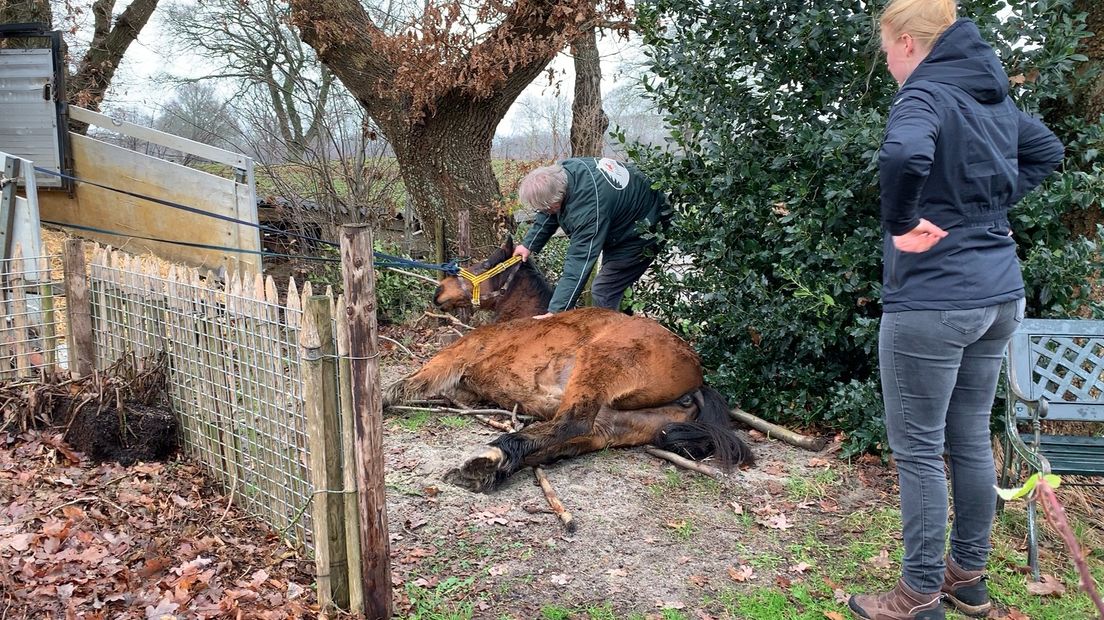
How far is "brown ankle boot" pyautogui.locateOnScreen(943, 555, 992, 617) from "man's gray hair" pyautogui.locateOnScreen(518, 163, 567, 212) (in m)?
3.62

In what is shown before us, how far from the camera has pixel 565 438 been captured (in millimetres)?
5000

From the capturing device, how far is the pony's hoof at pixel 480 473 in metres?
4.58

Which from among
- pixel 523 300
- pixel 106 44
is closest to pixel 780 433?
pixel 523 300

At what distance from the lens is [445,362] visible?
19.9 feet

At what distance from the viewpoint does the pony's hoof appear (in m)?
4.58

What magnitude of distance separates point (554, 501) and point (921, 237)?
96.9 inches

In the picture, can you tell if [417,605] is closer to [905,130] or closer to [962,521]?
[962,521]

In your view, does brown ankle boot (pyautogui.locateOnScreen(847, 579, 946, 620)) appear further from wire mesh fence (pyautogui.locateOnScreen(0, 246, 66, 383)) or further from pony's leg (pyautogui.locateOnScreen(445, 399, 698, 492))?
wire mesh fence (pyautogui.locateOnScreen(0, 246, 66, 383))

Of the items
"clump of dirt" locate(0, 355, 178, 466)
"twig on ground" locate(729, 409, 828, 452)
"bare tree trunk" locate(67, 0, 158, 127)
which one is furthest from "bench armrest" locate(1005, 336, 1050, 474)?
"bare tree trunk" locate(67, 0, 158, 127)

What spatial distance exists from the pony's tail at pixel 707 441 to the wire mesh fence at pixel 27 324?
13.1ft

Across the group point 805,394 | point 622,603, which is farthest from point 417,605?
point 805,394

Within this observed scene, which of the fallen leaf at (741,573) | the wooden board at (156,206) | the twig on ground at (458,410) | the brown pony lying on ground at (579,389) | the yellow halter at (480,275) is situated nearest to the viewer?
the fallen leaf at (741,573)

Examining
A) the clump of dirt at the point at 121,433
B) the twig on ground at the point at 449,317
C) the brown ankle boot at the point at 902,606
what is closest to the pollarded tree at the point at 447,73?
the twig on ground at the point at 449,317

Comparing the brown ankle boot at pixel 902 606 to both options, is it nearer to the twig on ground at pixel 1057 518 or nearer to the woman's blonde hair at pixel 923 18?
the woman's blonde hair at pixel 923 18
